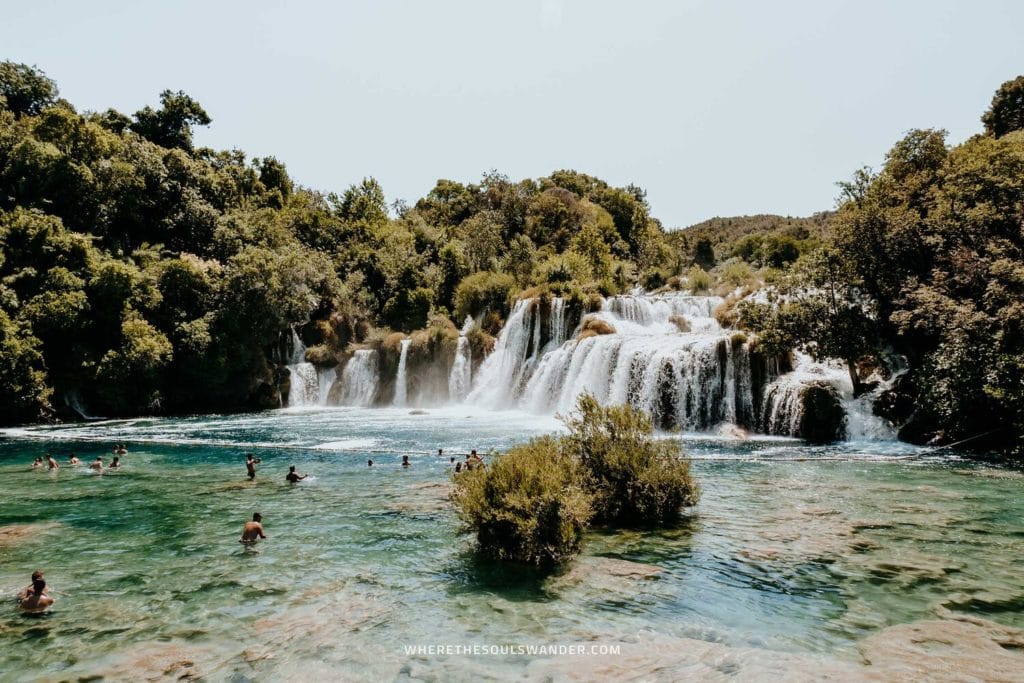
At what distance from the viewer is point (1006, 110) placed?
180 feet

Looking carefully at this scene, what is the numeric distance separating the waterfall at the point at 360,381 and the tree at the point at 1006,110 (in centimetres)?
5931

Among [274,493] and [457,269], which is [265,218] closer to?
[457,269]

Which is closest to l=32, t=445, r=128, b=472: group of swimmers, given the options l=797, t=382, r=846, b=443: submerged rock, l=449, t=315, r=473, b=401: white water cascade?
l=449, t=315, r=473, b=401: white water cascade

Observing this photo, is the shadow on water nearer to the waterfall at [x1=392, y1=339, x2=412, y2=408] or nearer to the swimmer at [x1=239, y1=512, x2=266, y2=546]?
the swimmer at [x1=239, y1=512, x2=266, y2=546]

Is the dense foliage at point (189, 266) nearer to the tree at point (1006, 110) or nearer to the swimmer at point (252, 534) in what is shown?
the swimmer at point (252, 534)

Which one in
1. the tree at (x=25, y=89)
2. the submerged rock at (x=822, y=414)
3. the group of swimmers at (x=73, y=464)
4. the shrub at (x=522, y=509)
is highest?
the tree at (x=25, y=89)

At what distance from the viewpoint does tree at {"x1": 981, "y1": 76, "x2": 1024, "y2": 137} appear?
53.8m

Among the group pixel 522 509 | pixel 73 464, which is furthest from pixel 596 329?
pixel 522 509

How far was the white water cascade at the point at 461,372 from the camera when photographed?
41.5 m

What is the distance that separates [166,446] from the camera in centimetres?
2530

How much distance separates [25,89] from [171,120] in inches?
468

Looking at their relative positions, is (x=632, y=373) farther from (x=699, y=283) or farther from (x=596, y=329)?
(x=699, y=283)

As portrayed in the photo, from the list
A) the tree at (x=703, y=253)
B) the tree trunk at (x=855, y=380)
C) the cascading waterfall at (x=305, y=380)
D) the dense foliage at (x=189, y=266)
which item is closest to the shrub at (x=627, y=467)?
the tree trunk at (x=855, y=380)

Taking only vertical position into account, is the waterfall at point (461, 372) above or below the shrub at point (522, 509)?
above
